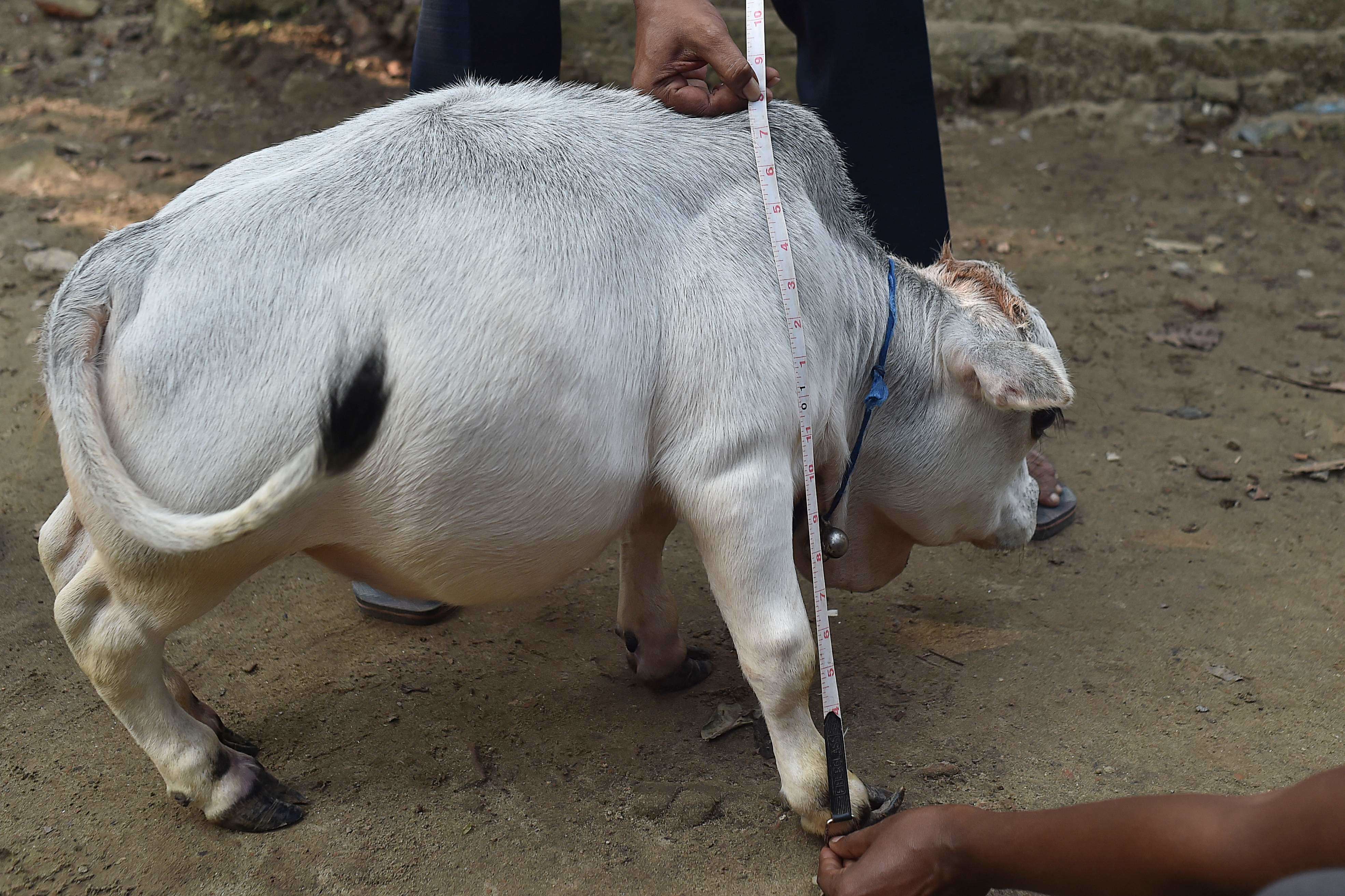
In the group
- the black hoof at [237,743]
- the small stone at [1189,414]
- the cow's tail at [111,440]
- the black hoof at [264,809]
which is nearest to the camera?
the cow's tail at [111,440]

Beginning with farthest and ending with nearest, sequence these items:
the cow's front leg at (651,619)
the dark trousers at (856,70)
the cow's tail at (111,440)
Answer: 1. the dark trousers at (856,70)
2. the cow's front leg at (651,619)
3. the cow's tail at (111,440)

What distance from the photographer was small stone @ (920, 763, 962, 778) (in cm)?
268

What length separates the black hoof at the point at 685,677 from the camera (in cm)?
302

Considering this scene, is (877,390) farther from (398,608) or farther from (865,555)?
(398,608)

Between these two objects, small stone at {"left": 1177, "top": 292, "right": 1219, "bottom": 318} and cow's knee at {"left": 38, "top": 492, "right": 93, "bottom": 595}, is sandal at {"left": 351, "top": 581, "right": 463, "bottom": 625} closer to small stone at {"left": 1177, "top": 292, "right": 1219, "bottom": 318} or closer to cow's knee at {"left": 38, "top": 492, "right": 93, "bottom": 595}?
cow's knee at {"left": 38, "top": 492, "right": 93, "bottom": 595}

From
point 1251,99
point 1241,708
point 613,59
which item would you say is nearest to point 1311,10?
point 1251,99

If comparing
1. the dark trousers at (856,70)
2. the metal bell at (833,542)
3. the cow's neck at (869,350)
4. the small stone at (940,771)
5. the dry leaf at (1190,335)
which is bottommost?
the small stone at (940,771)

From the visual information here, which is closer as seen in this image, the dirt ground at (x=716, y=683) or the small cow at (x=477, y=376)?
the small cow at (x=477, y=376)

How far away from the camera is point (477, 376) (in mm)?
2057

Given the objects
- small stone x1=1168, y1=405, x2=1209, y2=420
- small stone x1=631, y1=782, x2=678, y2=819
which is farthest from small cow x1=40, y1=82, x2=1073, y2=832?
small stone x1=1168, y1=405, x2=1209, y2=420

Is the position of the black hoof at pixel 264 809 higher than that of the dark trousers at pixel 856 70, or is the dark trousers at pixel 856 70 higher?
the dark trousers at pixel 856 70

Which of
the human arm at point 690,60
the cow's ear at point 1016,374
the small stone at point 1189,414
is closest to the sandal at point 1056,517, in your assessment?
the small stone at point 1189,414

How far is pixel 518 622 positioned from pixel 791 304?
149 centimetres

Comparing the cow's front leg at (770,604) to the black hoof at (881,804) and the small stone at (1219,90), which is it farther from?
the small stone at (1219,90)
